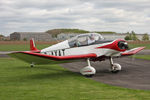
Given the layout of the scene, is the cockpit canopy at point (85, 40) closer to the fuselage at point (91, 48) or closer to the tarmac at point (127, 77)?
the fuselage at point (91, 48)

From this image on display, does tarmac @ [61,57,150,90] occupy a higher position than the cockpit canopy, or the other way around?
the cockpit canopy

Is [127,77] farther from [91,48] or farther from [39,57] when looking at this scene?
[39,57]

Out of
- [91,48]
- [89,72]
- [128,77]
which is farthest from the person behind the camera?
[91,48]

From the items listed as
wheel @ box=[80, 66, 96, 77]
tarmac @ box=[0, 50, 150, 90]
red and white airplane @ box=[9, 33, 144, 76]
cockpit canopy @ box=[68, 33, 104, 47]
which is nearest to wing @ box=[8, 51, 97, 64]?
red and white airplane @ box=[9, 33, 144, 76]

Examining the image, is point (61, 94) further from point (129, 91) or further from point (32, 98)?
point (129, 91)

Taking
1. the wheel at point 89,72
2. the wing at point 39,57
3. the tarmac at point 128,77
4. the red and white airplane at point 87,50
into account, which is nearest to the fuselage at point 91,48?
the red and white airplane at point 87,50

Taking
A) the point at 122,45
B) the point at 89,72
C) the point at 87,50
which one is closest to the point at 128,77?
the point at 122,45

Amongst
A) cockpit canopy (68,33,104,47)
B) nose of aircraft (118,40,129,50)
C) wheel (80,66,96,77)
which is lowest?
wheel (80,66,96,77)

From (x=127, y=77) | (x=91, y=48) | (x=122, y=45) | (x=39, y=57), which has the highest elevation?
(x=122, y=45)

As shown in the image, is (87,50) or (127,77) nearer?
(127,77)

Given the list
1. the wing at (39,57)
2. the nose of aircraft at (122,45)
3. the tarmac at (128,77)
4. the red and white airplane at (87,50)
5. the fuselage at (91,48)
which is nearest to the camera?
the tarmac at (128,77)

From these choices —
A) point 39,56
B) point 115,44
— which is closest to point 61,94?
point 39,56

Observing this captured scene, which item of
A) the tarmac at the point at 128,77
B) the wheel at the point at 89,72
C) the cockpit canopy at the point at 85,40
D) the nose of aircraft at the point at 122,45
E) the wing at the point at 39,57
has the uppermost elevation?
the cockpit canopy at the point at 85,40

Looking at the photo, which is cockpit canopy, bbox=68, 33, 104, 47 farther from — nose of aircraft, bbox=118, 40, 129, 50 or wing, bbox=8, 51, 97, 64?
nose of aircraft, bbox=118, 40, 129, 50
